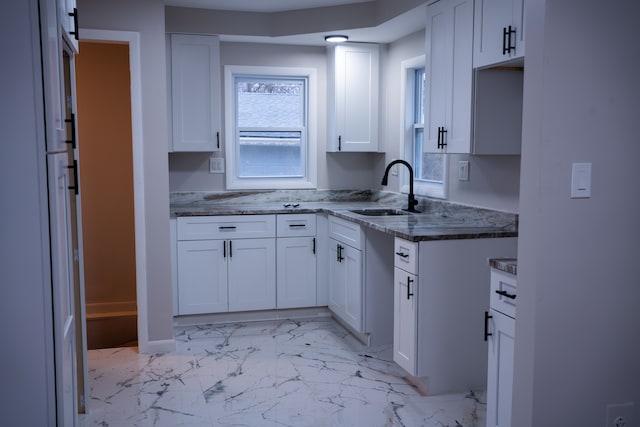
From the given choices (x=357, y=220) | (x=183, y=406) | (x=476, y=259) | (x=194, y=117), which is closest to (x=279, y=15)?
(x=194, y=117)

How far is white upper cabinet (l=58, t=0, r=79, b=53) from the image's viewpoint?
2.27 m

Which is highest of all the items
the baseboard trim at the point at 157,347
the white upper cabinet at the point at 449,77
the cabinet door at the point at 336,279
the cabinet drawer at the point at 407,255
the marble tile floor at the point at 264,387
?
the white upper cabinet at the point at 449,77

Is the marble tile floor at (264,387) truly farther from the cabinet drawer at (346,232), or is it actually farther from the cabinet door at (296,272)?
the cabinet drawer at (346,232)

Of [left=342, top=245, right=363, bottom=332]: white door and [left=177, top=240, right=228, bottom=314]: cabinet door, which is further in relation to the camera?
[left=177, top=240, right=228, bottom=314]: cabinet door

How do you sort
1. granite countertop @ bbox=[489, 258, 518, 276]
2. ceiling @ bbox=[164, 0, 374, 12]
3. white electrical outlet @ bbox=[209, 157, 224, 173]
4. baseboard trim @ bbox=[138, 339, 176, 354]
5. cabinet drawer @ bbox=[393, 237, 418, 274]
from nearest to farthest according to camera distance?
1. granite countertop @ bbox=[489, 258, 518, 276]
2. cabinet drawer @ bbox=[393, 237, 418, 274]
3. baseboard trim @ bbox=[138, 339, 176, 354]
4. ceiling @ bbox=[164, 0, 374, 12]
5. white electrical outlet @ bbox=[209, 157, 224, 173]

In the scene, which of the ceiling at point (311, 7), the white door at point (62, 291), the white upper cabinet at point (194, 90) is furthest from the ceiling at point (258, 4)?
the white door at point (62, 291)

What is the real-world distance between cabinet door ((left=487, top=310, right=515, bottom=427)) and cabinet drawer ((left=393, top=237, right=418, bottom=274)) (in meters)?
0.82

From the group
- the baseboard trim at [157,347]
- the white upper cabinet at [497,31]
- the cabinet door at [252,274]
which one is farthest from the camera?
the cabinet door at [252,274]

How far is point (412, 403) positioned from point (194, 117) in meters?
2.59

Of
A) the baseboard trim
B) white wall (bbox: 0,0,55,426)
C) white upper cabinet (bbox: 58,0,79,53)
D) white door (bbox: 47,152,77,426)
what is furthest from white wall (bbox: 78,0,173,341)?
white wall (bbox: 0,0,55,426)

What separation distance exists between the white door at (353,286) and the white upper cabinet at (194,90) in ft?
4.46

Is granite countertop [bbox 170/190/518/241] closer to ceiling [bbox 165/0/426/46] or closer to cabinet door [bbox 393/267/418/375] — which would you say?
cabinet door [bbox 393/267/418/375]

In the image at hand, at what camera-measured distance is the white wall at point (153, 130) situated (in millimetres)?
3717

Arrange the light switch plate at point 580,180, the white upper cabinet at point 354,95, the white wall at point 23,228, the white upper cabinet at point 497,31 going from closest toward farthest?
the white wall at point 23,228
the light switch plate at point 580,180
the white upper cabinet at point 497,31
the white upper cabinet at point 354,95
